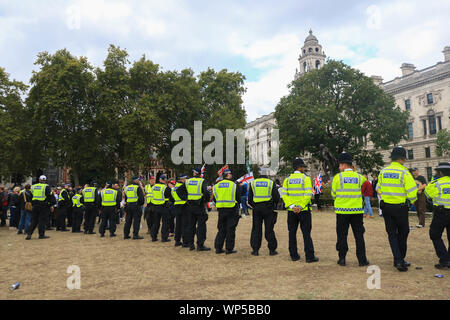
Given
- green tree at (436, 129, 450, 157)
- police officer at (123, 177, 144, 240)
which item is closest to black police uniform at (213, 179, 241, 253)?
police officer at (123, 177, 144, 240)

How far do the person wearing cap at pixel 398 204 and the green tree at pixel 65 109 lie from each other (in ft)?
101

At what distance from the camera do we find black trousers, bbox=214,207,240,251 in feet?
30.0

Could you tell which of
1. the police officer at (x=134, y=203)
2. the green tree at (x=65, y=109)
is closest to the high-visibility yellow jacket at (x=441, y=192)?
the police officer at (x=134, y=203)

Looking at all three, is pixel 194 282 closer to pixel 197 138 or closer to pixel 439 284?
pixel 439 284

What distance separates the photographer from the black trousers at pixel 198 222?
9.85 metres

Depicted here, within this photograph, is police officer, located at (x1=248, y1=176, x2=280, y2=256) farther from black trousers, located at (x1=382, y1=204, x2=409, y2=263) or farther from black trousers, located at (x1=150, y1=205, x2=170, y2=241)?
black trousers, located at (x1=150, y1=205, x2=170, y2=241)

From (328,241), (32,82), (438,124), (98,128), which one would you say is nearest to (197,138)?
(98,128)

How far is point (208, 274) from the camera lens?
692cm

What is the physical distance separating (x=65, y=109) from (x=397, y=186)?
3137 cm

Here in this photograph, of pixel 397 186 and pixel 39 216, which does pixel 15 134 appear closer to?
pixel 39 216

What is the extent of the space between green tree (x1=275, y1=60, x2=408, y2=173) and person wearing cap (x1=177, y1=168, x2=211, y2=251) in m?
25.4

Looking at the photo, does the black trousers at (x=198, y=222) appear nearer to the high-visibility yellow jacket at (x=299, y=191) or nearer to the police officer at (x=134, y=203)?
the high-visibility yellow jacket at (x=299, y=191)

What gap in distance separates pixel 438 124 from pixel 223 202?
56957mm

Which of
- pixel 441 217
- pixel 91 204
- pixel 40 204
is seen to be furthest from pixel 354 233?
pixel 91 204
